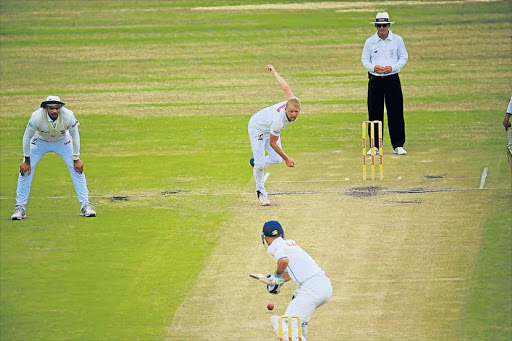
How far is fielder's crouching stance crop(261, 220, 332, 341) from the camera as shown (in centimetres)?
1053

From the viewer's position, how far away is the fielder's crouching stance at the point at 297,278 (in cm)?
1053

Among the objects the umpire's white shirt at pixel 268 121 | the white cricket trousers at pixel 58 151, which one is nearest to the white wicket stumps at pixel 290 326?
the umpire's white shirt at pixel 268 121

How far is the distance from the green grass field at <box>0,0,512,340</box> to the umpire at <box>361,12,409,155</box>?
881 millimetres

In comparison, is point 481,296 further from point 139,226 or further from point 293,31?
point 293,31

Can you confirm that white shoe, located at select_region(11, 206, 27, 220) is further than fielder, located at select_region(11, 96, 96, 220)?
Yes

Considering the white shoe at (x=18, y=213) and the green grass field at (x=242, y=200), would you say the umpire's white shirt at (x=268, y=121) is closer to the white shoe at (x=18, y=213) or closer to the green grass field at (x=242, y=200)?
the green grass field at (x=242, y=200)

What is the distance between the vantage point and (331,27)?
36.5m

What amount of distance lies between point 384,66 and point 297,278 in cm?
861

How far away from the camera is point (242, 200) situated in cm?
1642

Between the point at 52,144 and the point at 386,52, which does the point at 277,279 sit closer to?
the point at 52,144

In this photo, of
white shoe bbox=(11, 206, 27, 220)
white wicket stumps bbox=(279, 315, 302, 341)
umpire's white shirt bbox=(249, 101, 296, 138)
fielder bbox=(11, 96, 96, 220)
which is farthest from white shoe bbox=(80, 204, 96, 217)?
white wicket stumps bbox=(279, 315, 302, 341)

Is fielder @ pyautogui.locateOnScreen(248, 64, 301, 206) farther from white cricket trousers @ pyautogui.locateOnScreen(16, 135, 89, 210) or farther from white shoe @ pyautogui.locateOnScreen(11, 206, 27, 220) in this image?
white shoe @ pyautogui.locateOnScreen(11, 206, 27, 220)

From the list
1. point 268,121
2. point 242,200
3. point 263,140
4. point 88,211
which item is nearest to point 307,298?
point 268,121

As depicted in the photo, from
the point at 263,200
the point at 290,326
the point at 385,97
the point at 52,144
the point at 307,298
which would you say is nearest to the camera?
the point at 290,326
